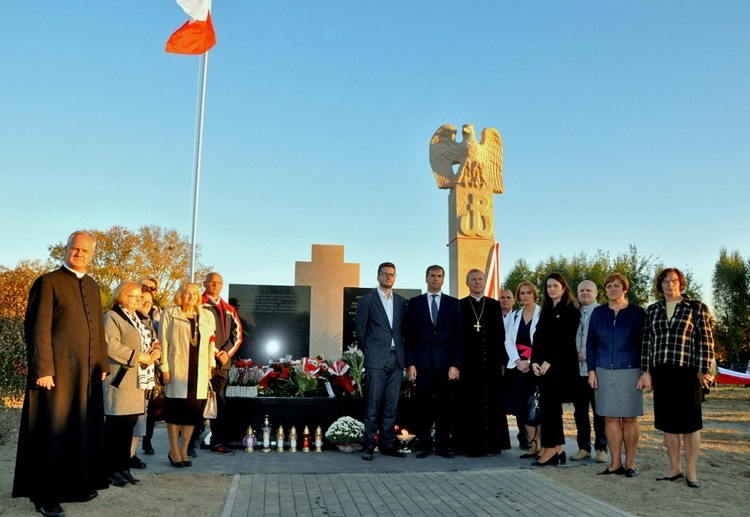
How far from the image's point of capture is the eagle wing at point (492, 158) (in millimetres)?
14977

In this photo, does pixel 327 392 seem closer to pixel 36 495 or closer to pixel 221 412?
pixel 221 412

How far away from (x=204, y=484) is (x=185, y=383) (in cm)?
96

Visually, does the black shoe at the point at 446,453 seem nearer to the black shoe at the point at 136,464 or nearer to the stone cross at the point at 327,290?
the black shoe at the point at 136,464

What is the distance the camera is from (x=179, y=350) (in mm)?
5840

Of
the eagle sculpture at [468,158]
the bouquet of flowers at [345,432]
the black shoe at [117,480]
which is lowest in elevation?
the black shoe at [117,480]

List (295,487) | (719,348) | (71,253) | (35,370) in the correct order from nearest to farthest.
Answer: (35,370), (71,253), (295,487), (719,348)

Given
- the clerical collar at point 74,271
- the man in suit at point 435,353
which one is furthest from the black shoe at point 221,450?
the clerical collar at point 74,271

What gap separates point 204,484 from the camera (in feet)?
17.3

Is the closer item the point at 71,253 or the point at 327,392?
the point at 71,253

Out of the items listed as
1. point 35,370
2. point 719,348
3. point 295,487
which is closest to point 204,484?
point 295,487

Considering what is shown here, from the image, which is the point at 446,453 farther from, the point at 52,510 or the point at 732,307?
the point at 732,307

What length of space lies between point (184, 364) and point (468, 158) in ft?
33.6

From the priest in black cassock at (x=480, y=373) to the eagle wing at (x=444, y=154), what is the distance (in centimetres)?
839

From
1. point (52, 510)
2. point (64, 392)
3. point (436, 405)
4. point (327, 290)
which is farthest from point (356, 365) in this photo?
point (327, 290)
